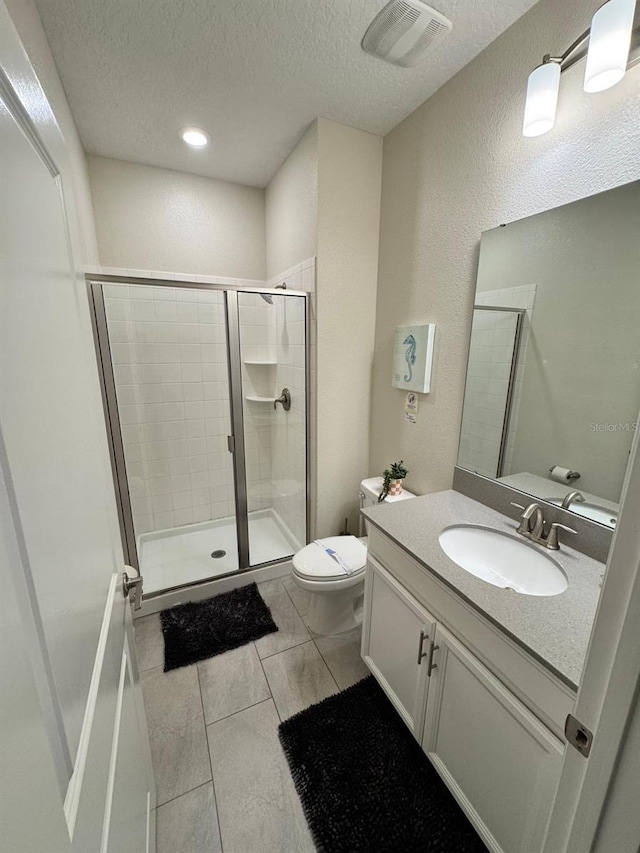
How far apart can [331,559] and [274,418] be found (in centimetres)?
129

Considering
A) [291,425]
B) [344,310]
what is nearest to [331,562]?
[291,425]

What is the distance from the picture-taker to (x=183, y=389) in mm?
2539

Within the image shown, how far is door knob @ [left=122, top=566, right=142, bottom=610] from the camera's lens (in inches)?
35.1

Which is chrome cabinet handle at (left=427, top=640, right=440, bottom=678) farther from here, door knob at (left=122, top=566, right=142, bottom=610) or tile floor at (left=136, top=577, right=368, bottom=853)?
door knob at (left=122, top=566, right=142, bottom=610)

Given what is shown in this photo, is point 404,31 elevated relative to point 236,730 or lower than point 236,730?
elevated

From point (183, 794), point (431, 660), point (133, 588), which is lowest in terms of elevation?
point (183, 794)

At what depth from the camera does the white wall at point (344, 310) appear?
1854mm

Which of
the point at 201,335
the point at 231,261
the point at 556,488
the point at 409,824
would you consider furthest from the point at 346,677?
the point at 231,261

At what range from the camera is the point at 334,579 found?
1.67 m

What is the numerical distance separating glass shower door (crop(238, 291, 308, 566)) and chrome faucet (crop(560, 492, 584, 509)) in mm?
1448

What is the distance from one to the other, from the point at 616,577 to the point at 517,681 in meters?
0.60

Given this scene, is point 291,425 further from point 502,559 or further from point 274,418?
point 502,559

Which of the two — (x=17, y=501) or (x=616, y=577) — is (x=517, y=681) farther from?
(x=17, y=501)

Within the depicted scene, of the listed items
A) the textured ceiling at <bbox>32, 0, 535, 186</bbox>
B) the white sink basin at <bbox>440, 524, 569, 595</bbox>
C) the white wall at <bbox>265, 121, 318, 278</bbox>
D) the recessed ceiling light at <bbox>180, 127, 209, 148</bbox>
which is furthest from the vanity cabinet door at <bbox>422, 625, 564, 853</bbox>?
the recessed ceiling light at <bbox>180, 127, 209, 148</bbox>
